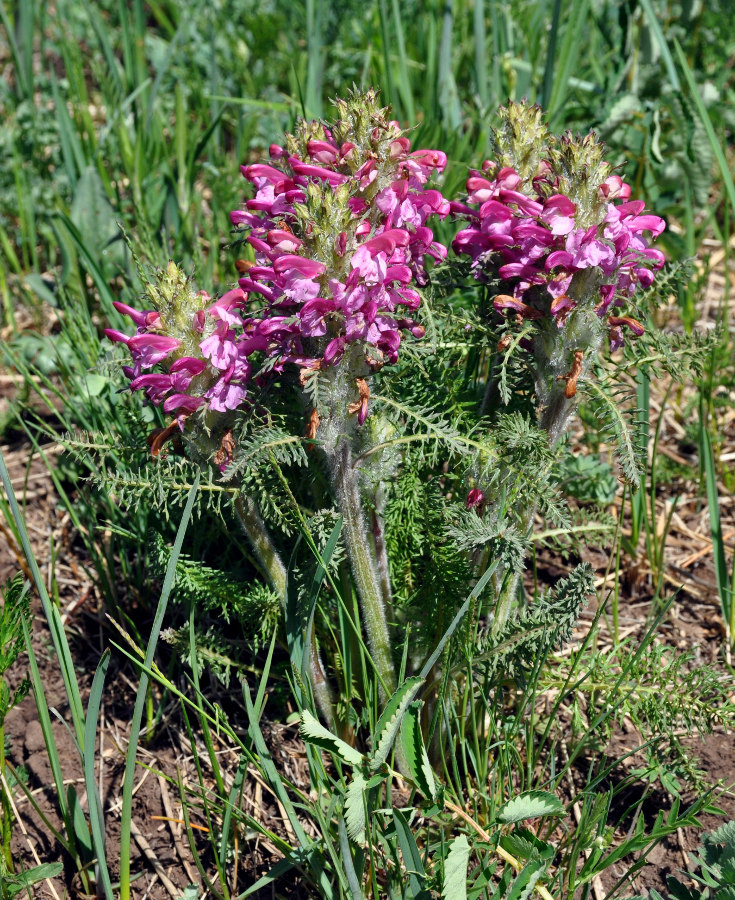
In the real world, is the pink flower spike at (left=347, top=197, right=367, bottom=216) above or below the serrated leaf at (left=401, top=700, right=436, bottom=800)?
above

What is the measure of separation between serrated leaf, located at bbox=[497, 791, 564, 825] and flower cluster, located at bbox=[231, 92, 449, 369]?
81 cm

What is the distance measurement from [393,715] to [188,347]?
28.9 inches

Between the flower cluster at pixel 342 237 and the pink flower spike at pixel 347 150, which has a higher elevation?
the pink flower spike at pixel 347 150

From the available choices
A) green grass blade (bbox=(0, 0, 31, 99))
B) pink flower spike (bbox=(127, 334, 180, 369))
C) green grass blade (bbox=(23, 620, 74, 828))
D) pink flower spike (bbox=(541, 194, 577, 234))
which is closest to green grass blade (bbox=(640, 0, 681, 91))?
pink flower spike (bbox=(541, 194, 577, 234))

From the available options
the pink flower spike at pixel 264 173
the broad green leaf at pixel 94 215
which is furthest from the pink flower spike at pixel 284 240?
the broad green leaf at pixel 94 215


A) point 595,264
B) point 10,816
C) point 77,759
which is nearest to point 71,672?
point 10,816

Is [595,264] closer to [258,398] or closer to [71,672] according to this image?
[258,398]

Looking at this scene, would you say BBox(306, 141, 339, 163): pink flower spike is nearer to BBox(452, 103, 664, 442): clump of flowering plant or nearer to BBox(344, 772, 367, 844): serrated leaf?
BBox(452, 103, 664, 442): clump of flowering plant

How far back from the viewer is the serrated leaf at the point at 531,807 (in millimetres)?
1440

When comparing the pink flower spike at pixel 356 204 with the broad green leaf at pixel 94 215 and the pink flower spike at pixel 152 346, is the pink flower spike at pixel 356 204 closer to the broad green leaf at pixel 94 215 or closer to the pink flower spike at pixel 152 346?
the pink flower spike at pixel 152 346

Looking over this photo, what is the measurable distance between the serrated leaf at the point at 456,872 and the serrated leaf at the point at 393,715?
0.61 ft

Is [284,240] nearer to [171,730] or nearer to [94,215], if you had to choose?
[171,730]

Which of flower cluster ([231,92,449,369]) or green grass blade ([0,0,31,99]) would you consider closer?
flower cluster ([231,92,449,369])

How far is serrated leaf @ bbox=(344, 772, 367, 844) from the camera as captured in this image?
1353 millimetres
